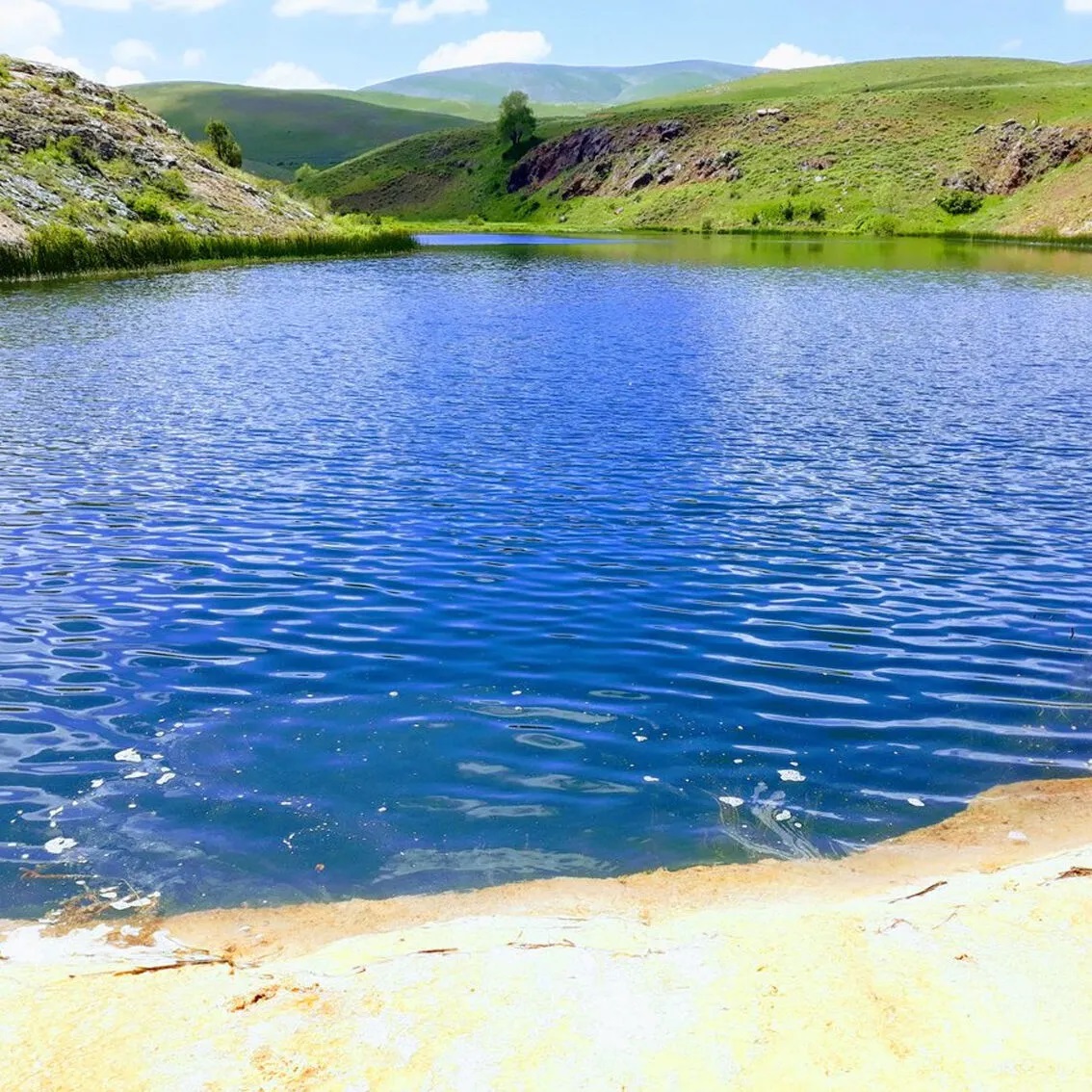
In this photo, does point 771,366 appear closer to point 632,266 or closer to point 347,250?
point 632,266

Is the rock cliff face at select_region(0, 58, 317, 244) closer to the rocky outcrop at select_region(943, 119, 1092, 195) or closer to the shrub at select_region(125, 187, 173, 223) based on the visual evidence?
the shrub at select_region(125, 187, 173, 223)

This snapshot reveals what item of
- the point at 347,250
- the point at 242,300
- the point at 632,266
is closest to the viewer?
the point at 242,300

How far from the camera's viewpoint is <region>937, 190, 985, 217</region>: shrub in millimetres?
169000

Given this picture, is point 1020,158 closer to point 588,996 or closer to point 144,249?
point 144,249

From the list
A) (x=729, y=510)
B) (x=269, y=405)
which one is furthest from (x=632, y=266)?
(x=729, y=510)

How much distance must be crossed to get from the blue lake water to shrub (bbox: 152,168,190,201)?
270ft

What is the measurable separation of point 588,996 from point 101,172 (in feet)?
395

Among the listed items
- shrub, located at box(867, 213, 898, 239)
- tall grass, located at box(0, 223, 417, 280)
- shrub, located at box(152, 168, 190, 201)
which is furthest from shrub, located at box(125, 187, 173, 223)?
shrub, located at box(867, 213, 898, 239)

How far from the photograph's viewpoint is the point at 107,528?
867 inches

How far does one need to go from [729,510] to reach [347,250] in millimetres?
111850

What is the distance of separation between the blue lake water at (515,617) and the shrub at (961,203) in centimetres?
14554

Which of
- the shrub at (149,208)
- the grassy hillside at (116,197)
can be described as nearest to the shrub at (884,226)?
the grassy hillside at (116,197)

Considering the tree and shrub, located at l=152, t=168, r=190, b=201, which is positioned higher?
the tree

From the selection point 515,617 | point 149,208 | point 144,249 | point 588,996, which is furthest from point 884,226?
point 588,996
